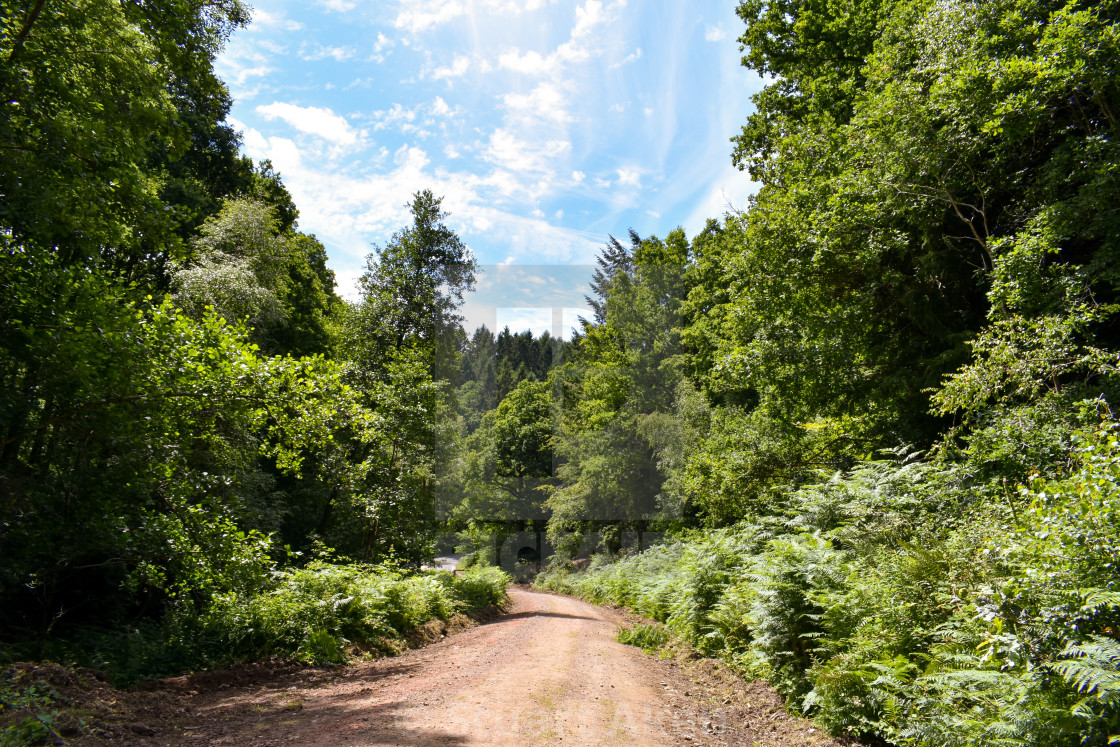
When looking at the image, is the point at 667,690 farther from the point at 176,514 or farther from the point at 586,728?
the point at 176,514

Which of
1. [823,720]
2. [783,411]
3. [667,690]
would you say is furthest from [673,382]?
[823,720]

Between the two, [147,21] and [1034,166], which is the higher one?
[147,21]

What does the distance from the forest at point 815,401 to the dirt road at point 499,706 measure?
2.33 ft

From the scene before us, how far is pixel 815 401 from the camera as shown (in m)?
12.1

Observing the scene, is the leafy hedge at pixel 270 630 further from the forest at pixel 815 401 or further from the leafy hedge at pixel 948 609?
the leafy hedge at pixel 948 609

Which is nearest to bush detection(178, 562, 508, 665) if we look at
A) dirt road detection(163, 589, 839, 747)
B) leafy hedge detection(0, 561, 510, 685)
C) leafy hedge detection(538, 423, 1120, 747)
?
leafy hedge detection(0, 561, 510, 685)

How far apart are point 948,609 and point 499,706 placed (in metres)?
4.36

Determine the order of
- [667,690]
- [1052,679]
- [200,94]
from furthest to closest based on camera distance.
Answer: [200,94], [667,690], [1052,679]

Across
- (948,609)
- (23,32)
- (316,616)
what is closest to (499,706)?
(948,609)

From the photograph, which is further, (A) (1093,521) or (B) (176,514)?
(B) (176,514)

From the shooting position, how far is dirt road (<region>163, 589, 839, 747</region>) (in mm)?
4867

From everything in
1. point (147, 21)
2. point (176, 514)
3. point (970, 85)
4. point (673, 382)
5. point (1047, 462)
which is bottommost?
point (176, 514)

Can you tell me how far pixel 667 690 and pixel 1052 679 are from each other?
4.77 m

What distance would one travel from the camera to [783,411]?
12.8 m
